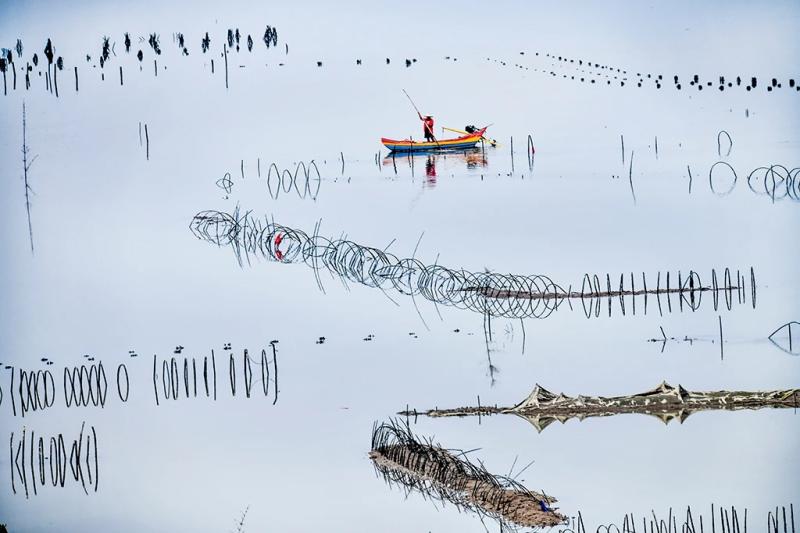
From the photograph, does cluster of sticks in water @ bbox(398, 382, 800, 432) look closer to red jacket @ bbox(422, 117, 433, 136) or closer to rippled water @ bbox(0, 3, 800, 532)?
rippled water @ bbox(0, 3, 800, 532)

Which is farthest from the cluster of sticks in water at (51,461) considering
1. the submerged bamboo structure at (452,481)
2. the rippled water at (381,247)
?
the submerged bamboo structure at (452,481)

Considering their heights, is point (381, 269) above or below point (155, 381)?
above

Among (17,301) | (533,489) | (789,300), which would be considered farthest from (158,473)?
(789,300)

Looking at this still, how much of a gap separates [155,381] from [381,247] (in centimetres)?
82

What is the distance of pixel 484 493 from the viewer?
254cm

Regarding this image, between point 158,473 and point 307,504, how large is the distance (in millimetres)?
476

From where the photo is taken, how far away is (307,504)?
8.49 feet

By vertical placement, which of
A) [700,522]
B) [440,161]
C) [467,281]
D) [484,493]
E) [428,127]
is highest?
[428,127]

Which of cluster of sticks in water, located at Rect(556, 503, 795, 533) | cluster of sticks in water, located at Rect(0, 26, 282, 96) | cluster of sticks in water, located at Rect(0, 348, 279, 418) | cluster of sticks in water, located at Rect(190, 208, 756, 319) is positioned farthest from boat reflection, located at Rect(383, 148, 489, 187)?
cluster of sticks in water, located at Rect(556, 503, 795, 533)

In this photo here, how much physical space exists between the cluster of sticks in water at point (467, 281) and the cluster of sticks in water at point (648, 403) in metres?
0.25

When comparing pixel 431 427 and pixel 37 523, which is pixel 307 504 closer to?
pixel 431 427

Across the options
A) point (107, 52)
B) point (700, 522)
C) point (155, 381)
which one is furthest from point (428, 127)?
point (700, 522)

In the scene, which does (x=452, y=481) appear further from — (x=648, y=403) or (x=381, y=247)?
(x=381, y=247)

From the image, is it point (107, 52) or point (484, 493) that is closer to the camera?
point (484, 493)
